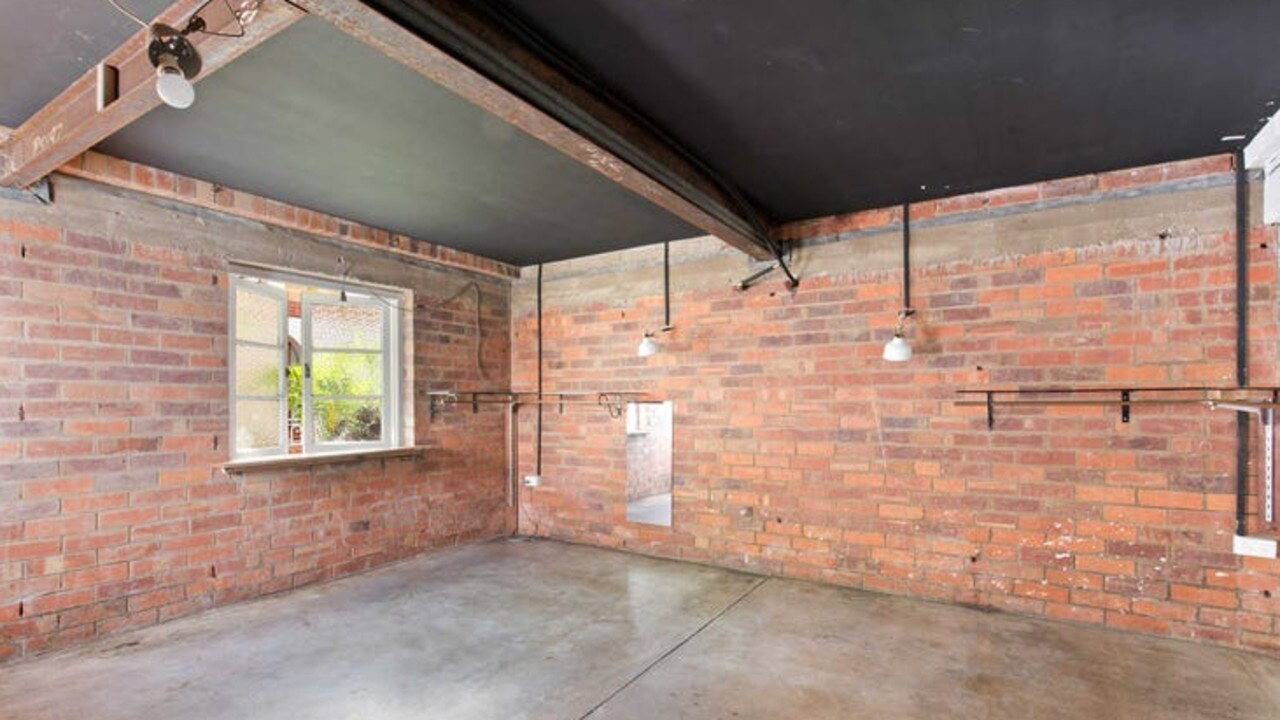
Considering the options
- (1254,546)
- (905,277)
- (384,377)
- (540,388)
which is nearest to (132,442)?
(384,377)

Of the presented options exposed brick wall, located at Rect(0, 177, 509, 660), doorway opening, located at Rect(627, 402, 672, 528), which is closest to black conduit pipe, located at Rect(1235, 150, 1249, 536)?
doorway opening, located at Rect(627, 402, 672, 528)

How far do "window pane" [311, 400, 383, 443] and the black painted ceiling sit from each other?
3236 mm

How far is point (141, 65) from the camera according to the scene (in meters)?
2.00

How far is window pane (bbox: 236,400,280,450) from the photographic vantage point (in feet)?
12.4

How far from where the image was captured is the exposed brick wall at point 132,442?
2844mm

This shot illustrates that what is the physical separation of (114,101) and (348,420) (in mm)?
2747

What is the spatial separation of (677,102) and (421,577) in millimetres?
3548

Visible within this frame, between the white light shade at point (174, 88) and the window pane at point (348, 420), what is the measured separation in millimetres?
2999

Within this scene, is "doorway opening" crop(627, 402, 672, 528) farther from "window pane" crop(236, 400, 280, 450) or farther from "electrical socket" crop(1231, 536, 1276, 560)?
"electrical socket" crop(1231, 536, 1276, 560)

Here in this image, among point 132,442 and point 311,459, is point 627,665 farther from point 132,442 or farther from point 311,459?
point 132,442

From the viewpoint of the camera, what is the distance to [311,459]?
387 cm

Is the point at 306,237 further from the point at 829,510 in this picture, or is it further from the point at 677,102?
the point at 829,510

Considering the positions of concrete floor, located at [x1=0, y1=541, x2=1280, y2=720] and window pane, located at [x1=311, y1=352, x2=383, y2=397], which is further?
window pane, located at [x1=311, y1=352, x2=383, y2=397]

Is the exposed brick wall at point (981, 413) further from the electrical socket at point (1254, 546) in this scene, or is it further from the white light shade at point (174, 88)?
the white light shade at point (174, 88)
